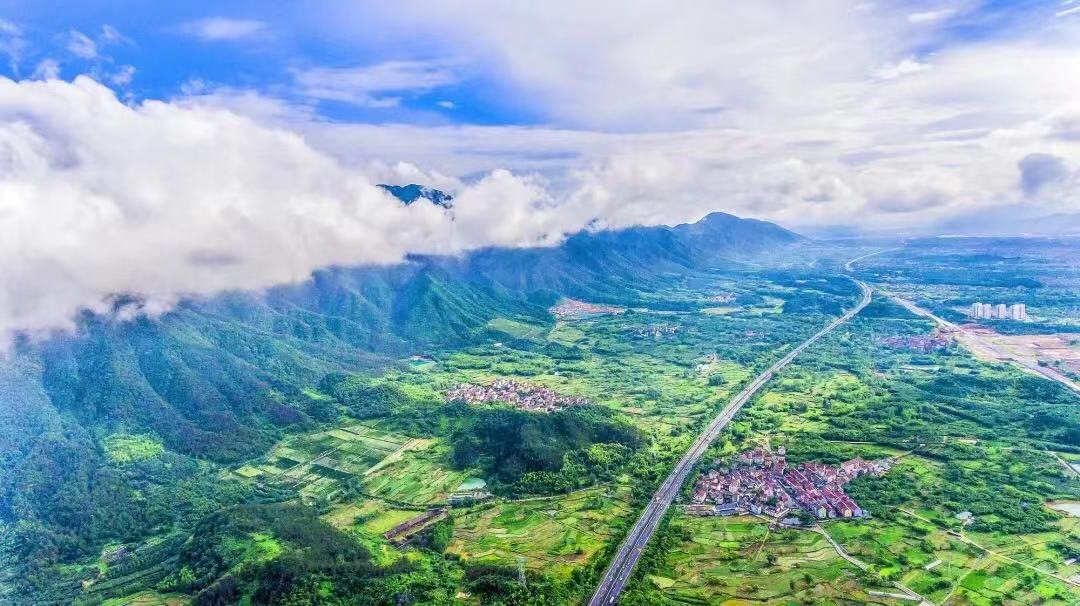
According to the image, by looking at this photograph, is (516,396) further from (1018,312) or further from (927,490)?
(1018,312)

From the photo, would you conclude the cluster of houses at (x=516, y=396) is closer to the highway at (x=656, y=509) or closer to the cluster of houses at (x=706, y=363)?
the highway at (x=656, y=509)

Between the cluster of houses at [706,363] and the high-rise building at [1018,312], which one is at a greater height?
the high-rise building at [1018,312]

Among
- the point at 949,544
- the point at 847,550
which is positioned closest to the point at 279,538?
the point at 847,550

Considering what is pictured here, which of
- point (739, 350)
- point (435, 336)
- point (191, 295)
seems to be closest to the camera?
point (191, 295)

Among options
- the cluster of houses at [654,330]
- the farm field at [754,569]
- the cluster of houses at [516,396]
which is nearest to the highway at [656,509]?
the farm field at [754,569]

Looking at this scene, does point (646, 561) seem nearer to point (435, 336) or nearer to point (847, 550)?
point (847, 550)

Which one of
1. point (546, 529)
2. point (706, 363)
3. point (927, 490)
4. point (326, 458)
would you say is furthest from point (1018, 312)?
point (326, 458)
